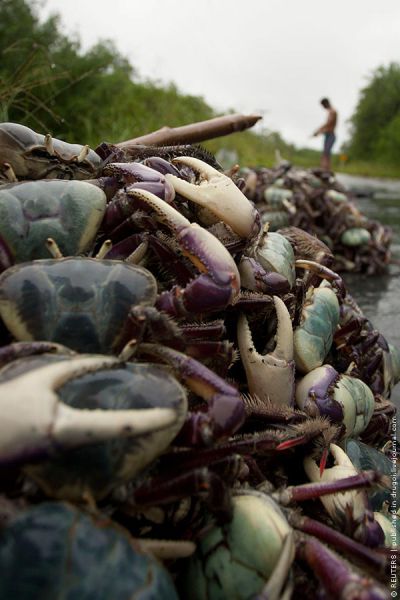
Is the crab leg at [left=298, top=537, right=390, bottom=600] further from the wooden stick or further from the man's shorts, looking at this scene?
the man's shorts

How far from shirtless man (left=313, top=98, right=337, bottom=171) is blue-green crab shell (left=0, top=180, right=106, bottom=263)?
10.4 meters

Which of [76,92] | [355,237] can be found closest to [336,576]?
[355,237]

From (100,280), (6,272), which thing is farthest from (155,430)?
(6,272)

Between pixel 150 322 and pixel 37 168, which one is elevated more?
pixel 37 168

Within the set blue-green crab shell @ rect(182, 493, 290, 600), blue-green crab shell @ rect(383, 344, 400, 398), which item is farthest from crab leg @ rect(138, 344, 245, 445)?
blue-green crab shell @ rect(383, 344, 400, 398)

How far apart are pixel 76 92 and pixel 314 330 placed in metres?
7.35

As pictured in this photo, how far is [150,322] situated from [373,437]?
1222mm

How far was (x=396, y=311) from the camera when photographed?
4746 millimetres

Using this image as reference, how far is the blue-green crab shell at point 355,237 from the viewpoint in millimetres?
6070

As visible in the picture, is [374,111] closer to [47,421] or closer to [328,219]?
[328,219]

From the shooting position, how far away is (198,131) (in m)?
2.98

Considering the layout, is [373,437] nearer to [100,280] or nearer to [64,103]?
[100,280]

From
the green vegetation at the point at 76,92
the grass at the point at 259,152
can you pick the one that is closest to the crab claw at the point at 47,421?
the green vegetation at the point at 76,92

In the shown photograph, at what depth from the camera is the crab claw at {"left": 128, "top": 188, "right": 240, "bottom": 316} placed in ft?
4.79
